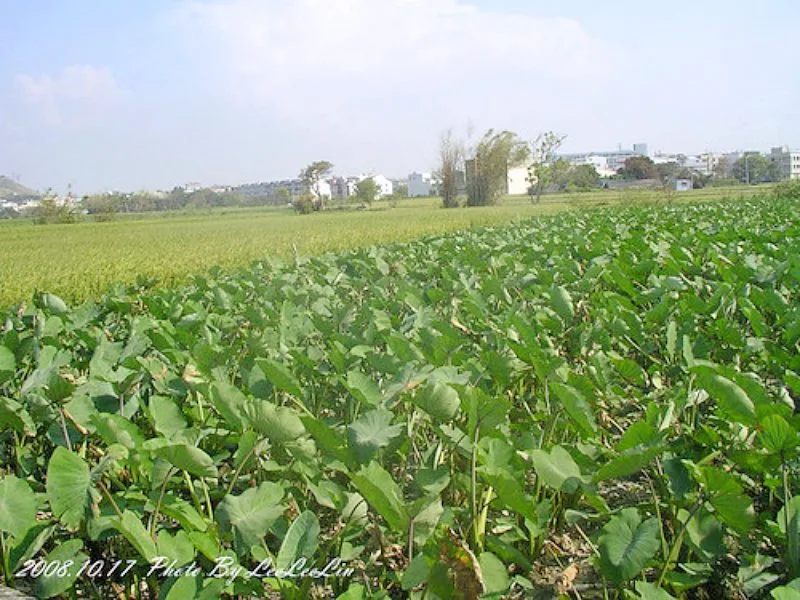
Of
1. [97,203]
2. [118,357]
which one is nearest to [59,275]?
[118,357]

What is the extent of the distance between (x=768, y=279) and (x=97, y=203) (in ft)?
197

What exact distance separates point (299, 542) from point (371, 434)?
0.86 ft

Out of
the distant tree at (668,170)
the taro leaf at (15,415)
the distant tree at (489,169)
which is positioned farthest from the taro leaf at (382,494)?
the distant tree at (668,170)

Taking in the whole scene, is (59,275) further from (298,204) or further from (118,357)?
(298,204)

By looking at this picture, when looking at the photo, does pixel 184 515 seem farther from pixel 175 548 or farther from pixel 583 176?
pixel 583 176

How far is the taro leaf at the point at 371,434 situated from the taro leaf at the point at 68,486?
0.55 metres

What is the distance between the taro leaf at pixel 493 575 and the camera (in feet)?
4.21

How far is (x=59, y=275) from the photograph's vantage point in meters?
8.04

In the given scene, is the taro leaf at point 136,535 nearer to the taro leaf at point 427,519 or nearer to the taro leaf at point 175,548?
the taro leaf at point 175,548

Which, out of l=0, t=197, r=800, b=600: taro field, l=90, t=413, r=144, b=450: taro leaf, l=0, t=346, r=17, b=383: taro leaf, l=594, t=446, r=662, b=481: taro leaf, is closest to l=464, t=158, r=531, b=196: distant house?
l=0, t=197, r=800, b=600: taro field

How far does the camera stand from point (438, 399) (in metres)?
1.50

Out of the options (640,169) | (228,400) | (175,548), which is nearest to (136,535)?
(175,548)

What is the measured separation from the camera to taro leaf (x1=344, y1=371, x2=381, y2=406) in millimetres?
1710

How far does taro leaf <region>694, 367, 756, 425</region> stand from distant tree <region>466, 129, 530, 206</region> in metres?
45.7
